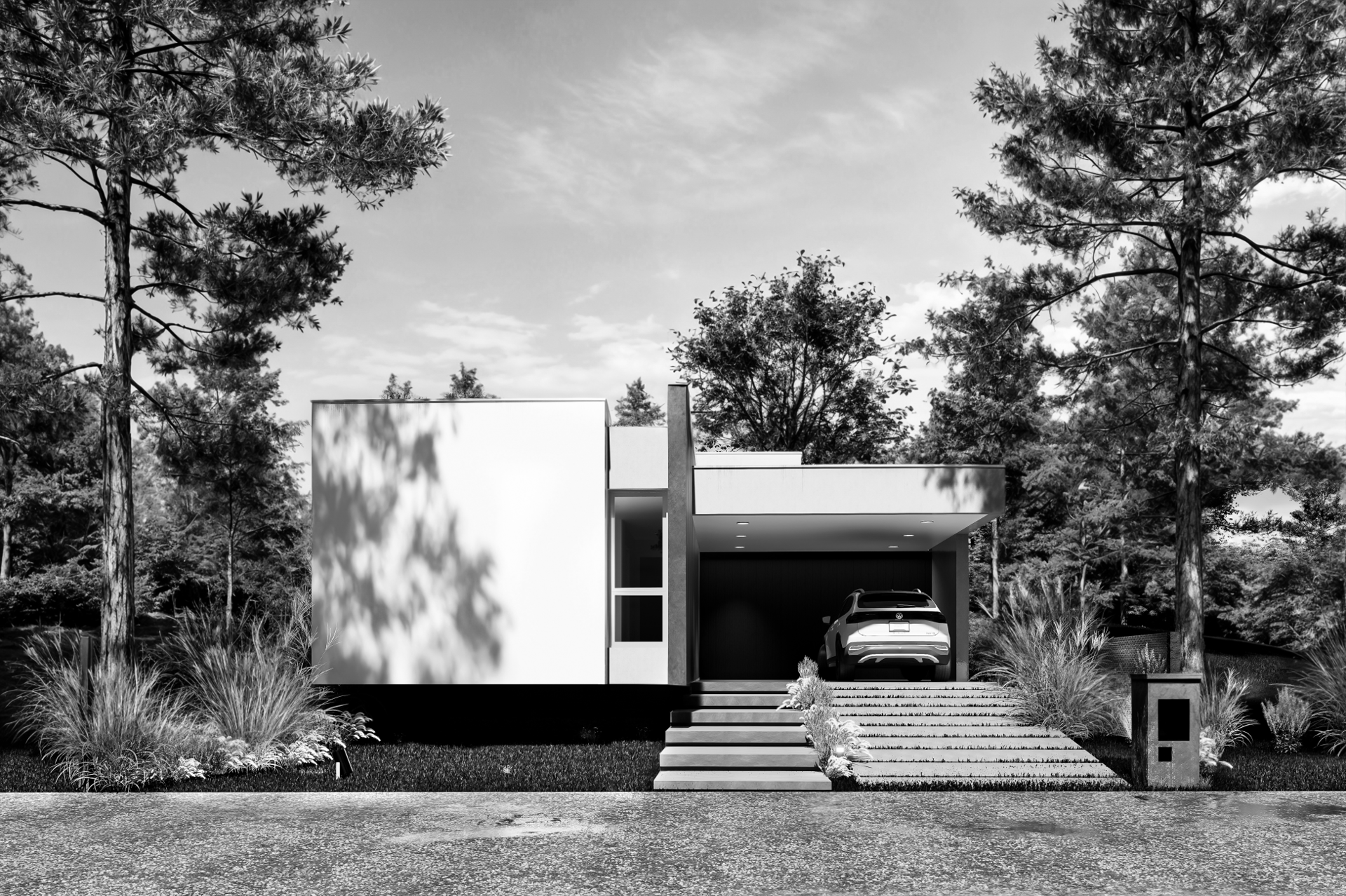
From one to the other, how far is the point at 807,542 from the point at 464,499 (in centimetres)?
821

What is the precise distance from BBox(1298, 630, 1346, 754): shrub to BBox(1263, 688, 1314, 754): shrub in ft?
0.61

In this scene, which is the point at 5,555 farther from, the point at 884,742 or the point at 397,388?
the point at 884,742

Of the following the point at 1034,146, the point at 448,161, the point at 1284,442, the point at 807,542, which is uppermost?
the point at 1034,146

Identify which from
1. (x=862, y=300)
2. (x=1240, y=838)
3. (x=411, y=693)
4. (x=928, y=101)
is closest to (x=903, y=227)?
(x=928, y=101)

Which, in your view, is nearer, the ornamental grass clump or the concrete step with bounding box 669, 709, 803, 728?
the ornamental grass clump

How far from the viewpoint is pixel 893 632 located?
1454 centimetres

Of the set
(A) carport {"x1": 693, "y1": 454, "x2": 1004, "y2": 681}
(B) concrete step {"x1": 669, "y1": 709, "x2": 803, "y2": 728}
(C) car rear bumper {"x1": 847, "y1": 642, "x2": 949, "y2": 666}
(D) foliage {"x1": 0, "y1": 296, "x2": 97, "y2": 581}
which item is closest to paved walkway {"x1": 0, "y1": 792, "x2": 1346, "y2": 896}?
(B) concrete step {"x1": 669, "y1": 709, "x2": 803, "y2": 728}

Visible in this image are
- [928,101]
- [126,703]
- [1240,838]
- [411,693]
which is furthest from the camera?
[928,101]

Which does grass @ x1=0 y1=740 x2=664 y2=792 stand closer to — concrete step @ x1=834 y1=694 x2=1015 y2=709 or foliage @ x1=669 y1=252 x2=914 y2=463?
concrete step @ x1=834 y1=694 x2=1015 y2=709

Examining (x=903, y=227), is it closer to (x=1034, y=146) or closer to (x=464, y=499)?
(x=1034, y=146)

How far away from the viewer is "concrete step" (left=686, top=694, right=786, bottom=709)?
13523 mm

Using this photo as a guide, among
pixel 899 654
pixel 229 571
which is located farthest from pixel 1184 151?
pixel 229 571

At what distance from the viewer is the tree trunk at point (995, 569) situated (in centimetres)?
3450

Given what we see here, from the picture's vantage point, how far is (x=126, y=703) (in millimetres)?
10195
